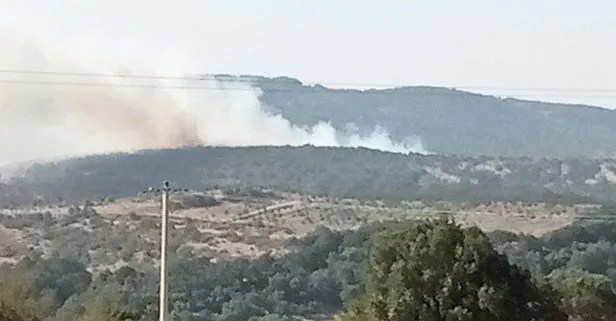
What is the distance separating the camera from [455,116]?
50781mm

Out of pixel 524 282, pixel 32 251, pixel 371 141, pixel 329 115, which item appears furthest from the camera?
pixel 329 115

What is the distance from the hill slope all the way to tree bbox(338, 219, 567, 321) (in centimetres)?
2795

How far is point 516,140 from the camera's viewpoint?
163ft

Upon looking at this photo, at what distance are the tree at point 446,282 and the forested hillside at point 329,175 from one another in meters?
14.9

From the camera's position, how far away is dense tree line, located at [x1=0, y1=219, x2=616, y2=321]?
19125mm

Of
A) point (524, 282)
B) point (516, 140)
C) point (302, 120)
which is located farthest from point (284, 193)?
point (524, 282)

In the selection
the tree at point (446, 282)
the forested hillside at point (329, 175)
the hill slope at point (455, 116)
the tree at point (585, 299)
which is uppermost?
the hill slope at point (455, 116)

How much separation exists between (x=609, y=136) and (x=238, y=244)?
19.4 meters

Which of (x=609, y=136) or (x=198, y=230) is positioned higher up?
(x=609, y=136)

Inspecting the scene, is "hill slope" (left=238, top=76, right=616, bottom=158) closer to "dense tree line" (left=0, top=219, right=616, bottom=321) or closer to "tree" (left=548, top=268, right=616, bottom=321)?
"dense tree line" (left=0, top=219, right=616, bottom=321)

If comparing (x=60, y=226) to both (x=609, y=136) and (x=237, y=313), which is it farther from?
(x=609, y=136)

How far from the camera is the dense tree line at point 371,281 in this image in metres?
19.1

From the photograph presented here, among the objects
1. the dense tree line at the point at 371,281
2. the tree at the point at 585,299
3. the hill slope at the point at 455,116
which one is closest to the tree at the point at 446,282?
the dense tree line at the point at 371,281

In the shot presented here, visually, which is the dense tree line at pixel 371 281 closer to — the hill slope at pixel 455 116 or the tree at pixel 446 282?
the tree at pixel 446 282
